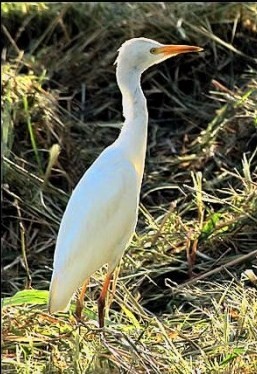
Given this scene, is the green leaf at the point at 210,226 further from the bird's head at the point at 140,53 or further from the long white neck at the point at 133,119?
the bird's head at the point at 140,53

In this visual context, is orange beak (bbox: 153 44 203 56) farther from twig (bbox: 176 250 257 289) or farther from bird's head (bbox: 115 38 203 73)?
twig (bbox: 176 250 257 289)

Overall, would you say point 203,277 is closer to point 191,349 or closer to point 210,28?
point 191,349

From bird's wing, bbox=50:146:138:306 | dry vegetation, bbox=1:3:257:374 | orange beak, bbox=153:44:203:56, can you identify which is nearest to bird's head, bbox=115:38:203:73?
orange beak, bbox=153:44:203:56

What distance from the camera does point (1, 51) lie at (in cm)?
452

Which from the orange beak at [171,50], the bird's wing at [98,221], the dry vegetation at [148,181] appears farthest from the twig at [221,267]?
the orange beak at [171,50]

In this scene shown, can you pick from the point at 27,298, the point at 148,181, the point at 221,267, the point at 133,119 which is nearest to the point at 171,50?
the point at 133,119

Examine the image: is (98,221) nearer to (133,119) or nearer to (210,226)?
(133,119)

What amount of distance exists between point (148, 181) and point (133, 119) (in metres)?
1.15

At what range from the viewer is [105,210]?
→ 254 cm

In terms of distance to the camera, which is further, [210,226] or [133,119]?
[210,226]

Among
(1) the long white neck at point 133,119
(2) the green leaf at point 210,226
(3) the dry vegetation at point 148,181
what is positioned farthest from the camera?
(2) the green leaf at point 210,226

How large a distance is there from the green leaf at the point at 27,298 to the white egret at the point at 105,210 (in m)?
0.11

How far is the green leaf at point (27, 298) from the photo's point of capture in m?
2.56

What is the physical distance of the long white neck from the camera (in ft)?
8.66
